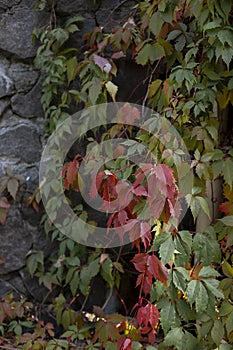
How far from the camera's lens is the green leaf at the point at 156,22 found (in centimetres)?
137

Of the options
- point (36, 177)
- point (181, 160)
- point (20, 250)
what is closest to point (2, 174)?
point (36, 177)

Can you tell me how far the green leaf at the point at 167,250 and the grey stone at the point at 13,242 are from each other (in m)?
0.82

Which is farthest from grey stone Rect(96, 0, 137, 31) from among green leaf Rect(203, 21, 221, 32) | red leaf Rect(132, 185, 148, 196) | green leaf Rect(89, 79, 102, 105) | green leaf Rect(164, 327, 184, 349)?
green leaf Rect(164, 327, 184, 349)

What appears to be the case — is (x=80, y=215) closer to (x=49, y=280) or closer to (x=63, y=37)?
(x=49, y=280)

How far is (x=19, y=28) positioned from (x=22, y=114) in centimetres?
33

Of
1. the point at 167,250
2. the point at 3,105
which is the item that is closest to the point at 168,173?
the point at 167,250

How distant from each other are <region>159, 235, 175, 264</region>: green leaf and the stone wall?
800mm

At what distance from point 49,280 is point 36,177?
0.40 meters

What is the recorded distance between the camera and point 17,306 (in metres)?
1.79

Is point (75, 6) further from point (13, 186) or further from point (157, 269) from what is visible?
point (157, 269)

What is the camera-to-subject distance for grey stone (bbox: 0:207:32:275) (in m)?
1.83

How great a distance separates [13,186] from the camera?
1.77 m

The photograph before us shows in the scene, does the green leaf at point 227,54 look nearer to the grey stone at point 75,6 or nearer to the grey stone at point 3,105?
the grey stone at point 75,6

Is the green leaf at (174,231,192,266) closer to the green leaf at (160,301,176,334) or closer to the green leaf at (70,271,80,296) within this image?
the green leaf at (160,301,176,334)
